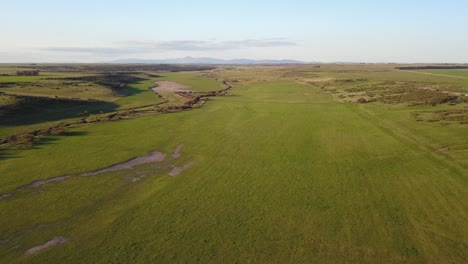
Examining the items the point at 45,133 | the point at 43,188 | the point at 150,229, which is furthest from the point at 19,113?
the point at 150,229

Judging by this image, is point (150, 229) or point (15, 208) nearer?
point (150, 229)

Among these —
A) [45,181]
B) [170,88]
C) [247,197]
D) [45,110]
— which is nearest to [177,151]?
[45,181]

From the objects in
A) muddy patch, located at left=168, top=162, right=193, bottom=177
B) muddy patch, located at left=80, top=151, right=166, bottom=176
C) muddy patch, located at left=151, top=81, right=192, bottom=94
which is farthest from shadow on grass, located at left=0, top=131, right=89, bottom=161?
muddy patch, located at left=151, top=81, right=192, bottom=94

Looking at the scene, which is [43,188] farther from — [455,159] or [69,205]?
[455,159]

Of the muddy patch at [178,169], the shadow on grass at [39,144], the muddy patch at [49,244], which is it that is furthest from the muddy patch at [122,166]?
the muddy patch at [49,244]

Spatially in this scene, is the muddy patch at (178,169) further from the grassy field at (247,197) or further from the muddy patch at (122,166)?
the muddy patch at (122,166)

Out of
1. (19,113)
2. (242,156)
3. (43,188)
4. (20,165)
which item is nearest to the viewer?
(43,188)
